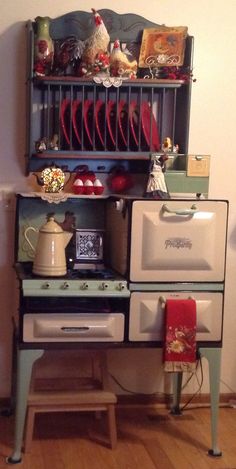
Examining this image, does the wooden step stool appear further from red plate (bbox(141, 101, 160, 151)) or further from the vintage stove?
red plate (bbox(141, 101, 160, 151))

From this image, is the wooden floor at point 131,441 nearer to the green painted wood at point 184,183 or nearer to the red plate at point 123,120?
the green painted wood at point 184,183

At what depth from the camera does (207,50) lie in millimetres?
3373

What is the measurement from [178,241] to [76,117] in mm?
841

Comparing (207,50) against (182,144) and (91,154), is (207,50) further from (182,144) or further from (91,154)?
(91,154)

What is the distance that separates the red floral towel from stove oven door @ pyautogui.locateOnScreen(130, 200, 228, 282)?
0.13 m

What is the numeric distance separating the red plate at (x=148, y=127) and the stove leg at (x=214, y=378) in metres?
1.04

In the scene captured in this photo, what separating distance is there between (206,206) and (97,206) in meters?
0.68

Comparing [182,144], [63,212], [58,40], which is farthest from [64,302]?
[58,40]

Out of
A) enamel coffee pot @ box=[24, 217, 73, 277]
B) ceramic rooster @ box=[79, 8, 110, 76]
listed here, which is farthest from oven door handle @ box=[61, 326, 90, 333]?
ceramic rooster @ box=[79, 8, 110, 76]

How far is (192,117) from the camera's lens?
3400 millimetres

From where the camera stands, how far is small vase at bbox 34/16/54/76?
3100 mm

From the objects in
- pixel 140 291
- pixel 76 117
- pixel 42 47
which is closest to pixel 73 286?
pixel 140 291

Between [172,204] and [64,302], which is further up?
[172,204]

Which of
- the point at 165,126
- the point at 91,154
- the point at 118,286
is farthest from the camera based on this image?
the point at 165,126
